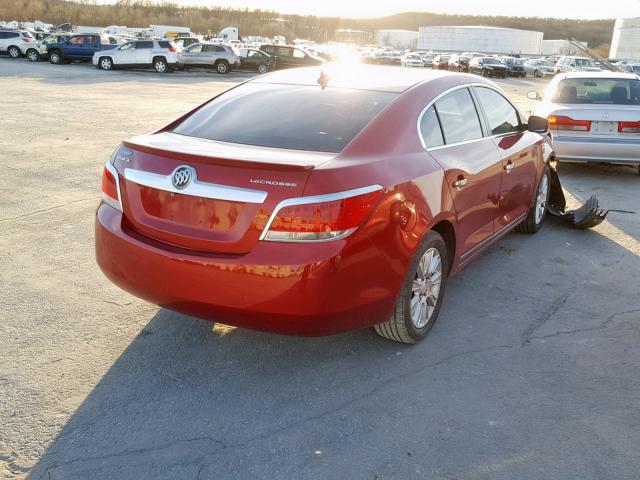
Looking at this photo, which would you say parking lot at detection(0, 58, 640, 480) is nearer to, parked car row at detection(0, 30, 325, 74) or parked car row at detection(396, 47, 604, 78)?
parked car row at detection(0, 30, 325, 74)

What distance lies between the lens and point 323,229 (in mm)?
3012

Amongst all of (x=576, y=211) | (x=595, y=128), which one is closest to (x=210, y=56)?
(x=595, y=128)

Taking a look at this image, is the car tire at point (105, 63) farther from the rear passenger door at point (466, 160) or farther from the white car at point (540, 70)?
the white car at point (540, 70)

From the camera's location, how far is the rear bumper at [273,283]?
3.03m

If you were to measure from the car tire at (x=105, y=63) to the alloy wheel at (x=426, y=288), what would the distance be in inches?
1287

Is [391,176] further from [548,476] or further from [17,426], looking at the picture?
[17,426]

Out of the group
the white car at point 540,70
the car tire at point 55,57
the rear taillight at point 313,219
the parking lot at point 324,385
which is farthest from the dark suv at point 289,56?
the rear taillight at point 313,219

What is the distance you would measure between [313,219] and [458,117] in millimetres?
1884

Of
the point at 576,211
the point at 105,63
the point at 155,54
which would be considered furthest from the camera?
the point at 105,63

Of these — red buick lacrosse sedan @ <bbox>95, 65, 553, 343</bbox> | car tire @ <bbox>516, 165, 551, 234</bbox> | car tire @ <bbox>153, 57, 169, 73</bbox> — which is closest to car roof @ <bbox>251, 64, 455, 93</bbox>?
red buick lacrosse sedan @ <bbox>95, 65, 553, 343</bbox>

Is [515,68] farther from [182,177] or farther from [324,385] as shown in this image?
[182,177]

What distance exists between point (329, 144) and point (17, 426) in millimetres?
2097

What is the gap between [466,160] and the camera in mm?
4234

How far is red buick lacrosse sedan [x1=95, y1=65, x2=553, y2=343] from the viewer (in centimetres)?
304
